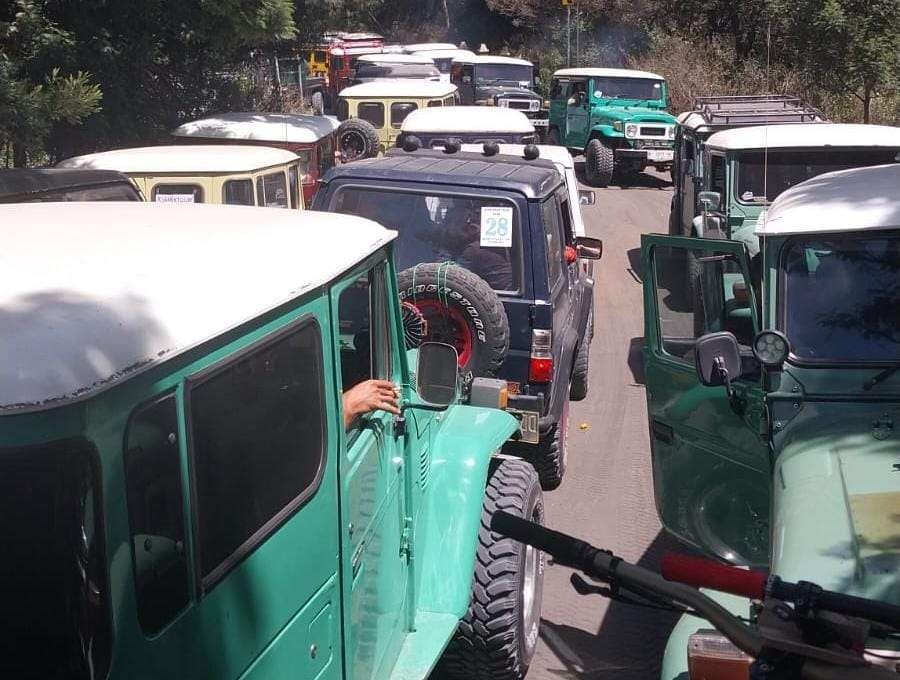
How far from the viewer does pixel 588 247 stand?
8.01 metres

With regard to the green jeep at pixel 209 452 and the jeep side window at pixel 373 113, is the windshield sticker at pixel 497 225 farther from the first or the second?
the jeep side window at pixel 373 113

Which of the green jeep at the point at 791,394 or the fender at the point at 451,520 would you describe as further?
the fender at the point at 451,520

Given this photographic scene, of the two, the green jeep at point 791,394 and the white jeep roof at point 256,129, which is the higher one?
the white jeep roof at point 256,129

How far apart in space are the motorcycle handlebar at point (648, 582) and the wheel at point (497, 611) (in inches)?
66.4

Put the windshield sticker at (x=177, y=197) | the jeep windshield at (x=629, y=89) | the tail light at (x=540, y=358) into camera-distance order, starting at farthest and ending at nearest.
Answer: the jeep windshield at (x=629, y=89) < the windshield sticker at (x=177, y=197) < the tail light at (x=540, y=358)

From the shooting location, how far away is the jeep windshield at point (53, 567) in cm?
179

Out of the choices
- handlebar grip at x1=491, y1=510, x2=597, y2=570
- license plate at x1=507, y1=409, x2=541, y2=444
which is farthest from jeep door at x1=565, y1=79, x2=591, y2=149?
handlebar grip at x1=491, y1=510, x2=597, y2=570

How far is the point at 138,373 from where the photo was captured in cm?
187

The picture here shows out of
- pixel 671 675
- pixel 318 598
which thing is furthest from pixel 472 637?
pixel 318 598

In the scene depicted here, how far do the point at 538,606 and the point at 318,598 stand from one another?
217 cm

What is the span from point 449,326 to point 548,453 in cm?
121

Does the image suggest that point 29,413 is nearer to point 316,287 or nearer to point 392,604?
point 316,287

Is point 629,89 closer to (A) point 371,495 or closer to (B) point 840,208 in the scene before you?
(B) point 840,208

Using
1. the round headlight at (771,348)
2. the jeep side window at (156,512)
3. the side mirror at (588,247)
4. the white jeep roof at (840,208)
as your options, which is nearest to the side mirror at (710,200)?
the side mirror at (588,247)
